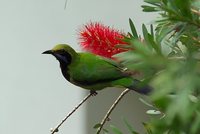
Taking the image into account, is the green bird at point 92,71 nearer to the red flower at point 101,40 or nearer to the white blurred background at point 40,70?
the red flower at point 101,40

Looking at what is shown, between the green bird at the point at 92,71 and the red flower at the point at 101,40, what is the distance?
1 cm

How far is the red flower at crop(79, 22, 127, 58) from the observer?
1.91 ft

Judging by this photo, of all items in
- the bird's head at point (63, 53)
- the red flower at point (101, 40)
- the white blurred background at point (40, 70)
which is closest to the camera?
the red flower at point (101, 40)

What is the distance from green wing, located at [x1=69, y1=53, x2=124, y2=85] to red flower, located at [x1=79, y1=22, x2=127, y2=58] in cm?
2

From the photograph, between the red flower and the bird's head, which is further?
the bird's head

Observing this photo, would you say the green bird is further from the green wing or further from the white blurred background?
the white blurred background

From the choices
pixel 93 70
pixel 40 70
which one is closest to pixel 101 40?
pixel 93 70

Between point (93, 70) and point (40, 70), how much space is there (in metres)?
0.72

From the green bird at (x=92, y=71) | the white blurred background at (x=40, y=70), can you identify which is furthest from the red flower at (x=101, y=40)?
the white blurred background at (x=40, y=70)

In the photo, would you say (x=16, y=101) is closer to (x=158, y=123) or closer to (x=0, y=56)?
(x=0, y=56)

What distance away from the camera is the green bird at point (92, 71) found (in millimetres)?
611

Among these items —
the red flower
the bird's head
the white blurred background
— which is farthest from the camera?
the white blurred background

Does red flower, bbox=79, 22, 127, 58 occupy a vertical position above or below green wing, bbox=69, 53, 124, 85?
above

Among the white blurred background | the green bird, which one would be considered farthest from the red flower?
the white blurred background
